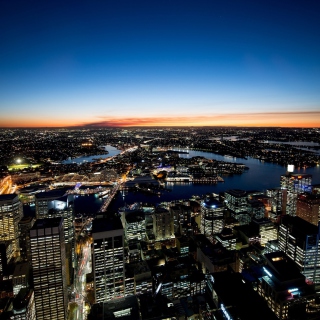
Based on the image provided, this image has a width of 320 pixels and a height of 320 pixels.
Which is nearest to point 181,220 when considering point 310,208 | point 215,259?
point 215,259

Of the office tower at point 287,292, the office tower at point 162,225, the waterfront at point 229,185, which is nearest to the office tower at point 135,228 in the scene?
the office tower at point 162,225

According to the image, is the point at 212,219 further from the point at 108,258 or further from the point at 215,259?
the point at 108,258

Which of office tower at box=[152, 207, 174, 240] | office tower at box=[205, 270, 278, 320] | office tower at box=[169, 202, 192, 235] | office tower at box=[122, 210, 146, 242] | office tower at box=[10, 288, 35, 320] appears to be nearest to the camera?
office tower at box=[205, 270, 278, 320]

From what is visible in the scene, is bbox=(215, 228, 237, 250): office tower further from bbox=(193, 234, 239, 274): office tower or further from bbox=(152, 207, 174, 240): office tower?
bbox=(152, 207, 174, 240): office tower

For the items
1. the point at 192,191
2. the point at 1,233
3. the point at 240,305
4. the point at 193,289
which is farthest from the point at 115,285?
the point at 192,191

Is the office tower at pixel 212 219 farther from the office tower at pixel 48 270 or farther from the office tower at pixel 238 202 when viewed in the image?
the office tower at pixel 48 270

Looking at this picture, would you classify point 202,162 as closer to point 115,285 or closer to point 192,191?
point 192,191

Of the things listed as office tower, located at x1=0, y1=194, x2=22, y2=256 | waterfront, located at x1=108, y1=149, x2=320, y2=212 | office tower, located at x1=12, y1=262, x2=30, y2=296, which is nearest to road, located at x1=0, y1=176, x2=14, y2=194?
office tower, located at x1=0, y1=194, x2=22, y2=256
